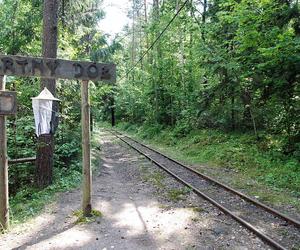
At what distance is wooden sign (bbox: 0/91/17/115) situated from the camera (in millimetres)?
5602

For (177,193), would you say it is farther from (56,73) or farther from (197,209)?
(56,73)

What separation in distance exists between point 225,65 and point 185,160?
4.04 metres

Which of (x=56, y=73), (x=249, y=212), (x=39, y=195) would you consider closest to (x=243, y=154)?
(x=249, y=212)

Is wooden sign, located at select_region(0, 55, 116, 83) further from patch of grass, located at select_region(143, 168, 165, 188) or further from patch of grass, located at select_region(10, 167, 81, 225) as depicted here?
patch of grass, located at select_region(143, 168, 165, 188)

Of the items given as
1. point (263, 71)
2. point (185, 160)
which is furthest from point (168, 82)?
point (263, 71)

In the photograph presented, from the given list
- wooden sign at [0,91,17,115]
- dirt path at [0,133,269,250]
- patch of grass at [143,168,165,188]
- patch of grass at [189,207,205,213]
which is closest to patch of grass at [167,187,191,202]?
dirt path at [0,133,269,250]

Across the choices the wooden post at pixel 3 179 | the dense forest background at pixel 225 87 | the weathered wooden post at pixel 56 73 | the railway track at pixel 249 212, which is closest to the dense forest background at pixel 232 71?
the dense forest background at pixel 225 87

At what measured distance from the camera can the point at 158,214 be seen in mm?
6551

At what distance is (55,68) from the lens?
600 centimetres

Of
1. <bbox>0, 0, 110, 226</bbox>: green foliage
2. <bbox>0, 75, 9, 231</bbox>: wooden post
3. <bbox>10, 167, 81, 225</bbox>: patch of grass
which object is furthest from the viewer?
<bbox>0, 0, 110, 226</bbox>: green foliage

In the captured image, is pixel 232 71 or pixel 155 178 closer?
pixel 155 178

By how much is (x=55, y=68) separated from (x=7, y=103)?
1063mm

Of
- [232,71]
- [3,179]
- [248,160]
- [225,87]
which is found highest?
[232,71]

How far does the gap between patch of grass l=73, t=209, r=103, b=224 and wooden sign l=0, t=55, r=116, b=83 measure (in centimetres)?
266
